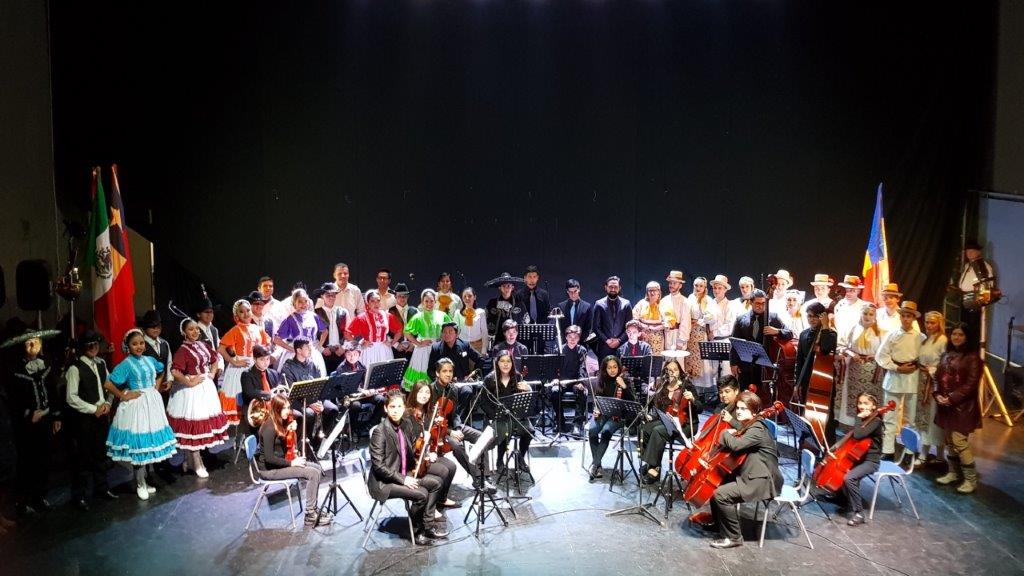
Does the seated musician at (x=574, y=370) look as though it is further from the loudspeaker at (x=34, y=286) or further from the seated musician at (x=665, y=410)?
the loudspeaker at (x=34, y=286)

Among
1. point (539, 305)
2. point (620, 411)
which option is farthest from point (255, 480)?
point (539, 305)

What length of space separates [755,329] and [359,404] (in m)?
4.47

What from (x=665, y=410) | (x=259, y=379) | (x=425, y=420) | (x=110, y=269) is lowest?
(x=665, y=410)

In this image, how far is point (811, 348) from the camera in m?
8.44

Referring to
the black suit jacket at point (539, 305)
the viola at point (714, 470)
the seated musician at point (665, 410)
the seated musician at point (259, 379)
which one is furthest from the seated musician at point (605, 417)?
the seated musician at point (259, 379)

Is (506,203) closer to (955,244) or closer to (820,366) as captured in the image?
(820,366)

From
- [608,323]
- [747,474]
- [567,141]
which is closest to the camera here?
[747,474]

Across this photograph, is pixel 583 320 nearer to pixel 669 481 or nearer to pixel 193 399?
pixel 669 481

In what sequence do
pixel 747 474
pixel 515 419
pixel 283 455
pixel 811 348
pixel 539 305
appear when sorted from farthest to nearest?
pixel 539 305 → pixel 811 348 → pixel 515 419 → pixel 283 455 → pixel 747 474

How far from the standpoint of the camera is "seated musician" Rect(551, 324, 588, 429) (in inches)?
362

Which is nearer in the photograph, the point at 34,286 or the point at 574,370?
the point at 34,286

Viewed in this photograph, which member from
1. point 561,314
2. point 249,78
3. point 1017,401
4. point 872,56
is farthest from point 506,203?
point 1017,401

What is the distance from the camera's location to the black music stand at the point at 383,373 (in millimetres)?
7922

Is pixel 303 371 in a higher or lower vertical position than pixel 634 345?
lower
